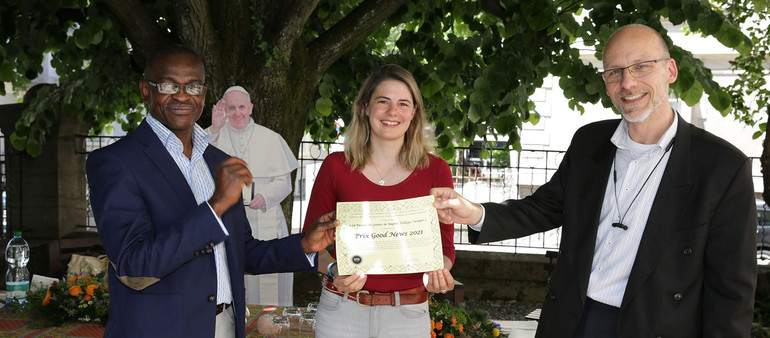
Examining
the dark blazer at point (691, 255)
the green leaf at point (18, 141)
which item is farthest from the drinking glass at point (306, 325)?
the green leaf at point (18, 141)

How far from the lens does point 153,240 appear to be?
6.20 feet

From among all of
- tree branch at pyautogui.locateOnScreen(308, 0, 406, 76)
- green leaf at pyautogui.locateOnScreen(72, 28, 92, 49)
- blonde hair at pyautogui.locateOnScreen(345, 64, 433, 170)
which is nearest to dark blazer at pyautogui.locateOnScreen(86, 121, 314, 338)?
blonde hair at pyautogui.locateOnScreen(345, 64, 433, 170)

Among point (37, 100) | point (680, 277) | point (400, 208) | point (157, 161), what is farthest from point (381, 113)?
point (37, 100)

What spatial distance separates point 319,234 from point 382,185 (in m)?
0.43

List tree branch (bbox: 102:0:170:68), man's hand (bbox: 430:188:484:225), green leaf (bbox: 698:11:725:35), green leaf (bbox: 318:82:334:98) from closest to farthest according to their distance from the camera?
man's hand (bbox: 430:188:484:225) → green leaf (bbox: 698:11:725:35) → tree branch (bbox: 102:0:170:68) → green leaf (bbox: 318:82:334:98)

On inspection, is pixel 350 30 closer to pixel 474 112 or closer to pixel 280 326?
pixel 474 112

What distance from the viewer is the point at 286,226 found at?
15.0 ft

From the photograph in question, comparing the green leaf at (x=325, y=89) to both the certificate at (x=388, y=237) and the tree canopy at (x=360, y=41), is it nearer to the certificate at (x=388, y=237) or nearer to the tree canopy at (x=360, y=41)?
the tree canopy at (x=360, y=41)

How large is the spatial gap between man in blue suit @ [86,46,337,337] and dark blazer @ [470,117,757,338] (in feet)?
3.08

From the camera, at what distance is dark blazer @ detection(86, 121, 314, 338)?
1.89 meters

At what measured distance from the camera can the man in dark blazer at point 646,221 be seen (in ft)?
6.48

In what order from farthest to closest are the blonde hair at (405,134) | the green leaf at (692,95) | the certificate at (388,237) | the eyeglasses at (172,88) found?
the green leaf at (692,95)
the blonde hair at (405,134)
the certificate at (388,237)
the eyeglasses at (172,88)

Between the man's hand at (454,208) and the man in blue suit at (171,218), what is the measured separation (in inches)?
16.9

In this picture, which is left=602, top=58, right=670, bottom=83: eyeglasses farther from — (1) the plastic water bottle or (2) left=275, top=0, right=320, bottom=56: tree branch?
(1) the plastic water bottle
